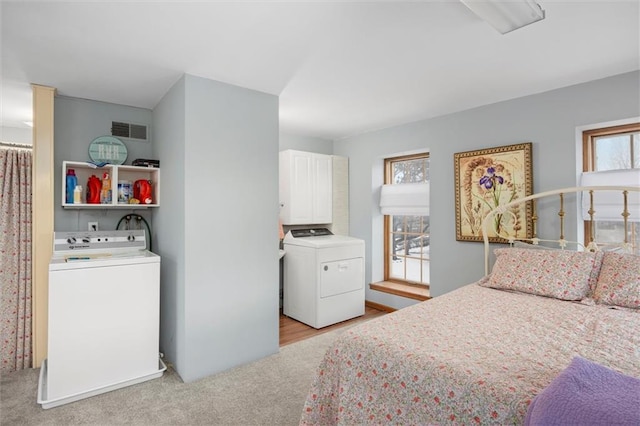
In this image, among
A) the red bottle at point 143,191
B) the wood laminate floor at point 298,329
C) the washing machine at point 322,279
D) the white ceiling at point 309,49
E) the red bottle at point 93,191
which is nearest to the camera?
the white ceiling at point 309,49

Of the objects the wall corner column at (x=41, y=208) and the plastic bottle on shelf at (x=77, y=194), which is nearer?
the wall corner column at (x=41, y=208)

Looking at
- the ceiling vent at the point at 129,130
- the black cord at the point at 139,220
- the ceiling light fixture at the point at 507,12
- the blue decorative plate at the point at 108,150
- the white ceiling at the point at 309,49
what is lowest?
the black cord at the point at 139,220

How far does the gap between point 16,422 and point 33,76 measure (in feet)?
7.43

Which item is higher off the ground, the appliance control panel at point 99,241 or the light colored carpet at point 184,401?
the appliance control panel at point 99,241

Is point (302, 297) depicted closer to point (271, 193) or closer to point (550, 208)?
point (271, 193)

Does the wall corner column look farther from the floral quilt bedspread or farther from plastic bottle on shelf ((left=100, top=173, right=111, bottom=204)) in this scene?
the floral quilt bedspread

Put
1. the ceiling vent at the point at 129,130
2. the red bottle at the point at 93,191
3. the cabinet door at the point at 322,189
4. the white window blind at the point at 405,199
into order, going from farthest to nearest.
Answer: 1. the cabinet door at the point at 322,189
2. the white window blind at the point at 405,199
3. the ceiling vent at the point at 129,130
4. the red bottle at the point at 93,191

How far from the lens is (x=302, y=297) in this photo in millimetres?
3777

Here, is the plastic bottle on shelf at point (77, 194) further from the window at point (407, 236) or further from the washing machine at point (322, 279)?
the window at point (407, 236)

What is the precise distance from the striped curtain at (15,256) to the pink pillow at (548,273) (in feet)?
12.1

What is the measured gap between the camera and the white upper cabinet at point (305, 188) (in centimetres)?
402

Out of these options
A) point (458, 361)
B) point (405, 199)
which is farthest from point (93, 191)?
point (405, 199)

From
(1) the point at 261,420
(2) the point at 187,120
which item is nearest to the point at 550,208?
(1) the point at 261,420

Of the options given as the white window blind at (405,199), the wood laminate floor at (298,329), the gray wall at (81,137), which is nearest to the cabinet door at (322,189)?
the white window blind at (405,199)
